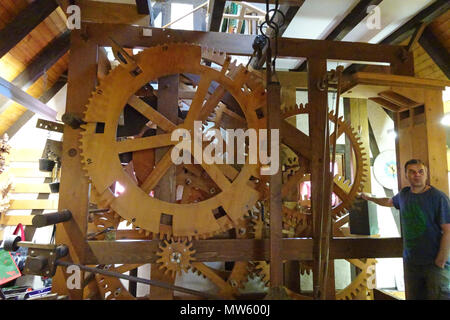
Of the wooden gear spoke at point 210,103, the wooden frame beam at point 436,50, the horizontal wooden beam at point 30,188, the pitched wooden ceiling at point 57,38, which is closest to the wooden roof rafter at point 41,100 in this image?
the pitched wooden ceiling at point 57,38

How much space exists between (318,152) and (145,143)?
1.17m

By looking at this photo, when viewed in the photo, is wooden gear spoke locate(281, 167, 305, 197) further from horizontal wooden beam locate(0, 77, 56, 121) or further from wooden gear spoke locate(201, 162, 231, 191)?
horizontal wooden beam locate(0, 77, 56, 121)

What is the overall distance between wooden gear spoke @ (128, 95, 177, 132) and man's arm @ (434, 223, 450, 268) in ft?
6.01

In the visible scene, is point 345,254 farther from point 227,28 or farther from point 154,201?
point 227,28

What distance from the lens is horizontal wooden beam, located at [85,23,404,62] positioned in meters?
1.74

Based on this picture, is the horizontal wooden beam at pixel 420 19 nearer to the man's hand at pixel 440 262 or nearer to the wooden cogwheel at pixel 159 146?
the wooden cogwheel at pixel 159 146

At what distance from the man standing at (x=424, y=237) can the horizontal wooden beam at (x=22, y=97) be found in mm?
4510

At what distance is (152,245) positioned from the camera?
1.62 meters

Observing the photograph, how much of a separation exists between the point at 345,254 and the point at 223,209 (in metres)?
0.90

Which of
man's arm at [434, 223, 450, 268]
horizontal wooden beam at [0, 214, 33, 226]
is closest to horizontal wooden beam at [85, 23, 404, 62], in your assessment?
man's arm at [434, 223, 450, 268]

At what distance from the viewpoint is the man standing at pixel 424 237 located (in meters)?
1.60

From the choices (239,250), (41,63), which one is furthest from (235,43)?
(41,63)

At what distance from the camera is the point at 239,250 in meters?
1.67

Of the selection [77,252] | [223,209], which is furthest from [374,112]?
[77,252]
